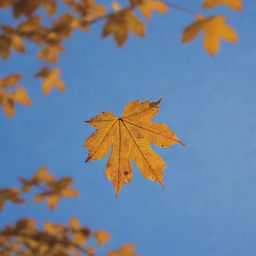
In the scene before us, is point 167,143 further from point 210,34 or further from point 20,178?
point 20,178

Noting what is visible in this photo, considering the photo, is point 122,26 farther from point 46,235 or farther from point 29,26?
point 46,235

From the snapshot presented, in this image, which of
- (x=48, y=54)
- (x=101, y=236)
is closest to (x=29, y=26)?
(x=48, y=54)

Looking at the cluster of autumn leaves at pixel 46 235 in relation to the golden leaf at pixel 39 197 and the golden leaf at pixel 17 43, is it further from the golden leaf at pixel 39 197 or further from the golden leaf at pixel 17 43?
the golden leaf at pixel 17 43

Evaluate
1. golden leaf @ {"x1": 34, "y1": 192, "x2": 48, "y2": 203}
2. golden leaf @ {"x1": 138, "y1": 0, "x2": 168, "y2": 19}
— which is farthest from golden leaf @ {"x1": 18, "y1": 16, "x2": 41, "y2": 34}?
golden leaf @ {"x1": 34, "y1": 192, "x2": 48, "y2": 203}

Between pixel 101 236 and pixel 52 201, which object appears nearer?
pixel 52 201

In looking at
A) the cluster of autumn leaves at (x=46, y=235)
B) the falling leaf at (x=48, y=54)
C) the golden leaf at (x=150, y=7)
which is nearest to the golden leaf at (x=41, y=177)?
the cluster of autumn leaves at (x=46, y=235)

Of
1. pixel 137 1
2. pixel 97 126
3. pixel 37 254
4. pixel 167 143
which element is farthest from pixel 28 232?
pixel 137 1
